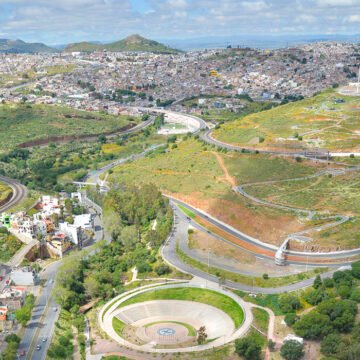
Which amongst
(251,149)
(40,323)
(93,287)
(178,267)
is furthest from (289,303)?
(251,149)

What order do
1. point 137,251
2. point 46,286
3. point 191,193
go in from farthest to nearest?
point 191,193 → point 137,251 → point 46,286

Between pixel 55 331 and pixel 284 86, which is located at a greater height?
pixel 284 86

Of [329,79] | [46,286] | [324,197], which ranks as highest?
[329,79]

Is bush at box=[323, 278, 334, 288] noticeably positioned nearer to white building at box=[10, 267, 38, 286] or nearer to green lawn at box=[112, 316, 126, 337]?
green lawn at box=[112, 316, 126, 337]

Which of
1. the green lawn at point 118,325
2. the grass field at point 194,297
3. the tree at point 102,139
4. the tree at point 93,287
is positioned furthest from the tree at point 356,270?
the tree at point 102,139

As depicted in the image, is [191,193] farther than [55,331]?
Yes

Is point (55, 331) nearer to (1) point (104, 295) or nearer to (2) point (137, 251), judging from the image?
(1) point (104, 295)

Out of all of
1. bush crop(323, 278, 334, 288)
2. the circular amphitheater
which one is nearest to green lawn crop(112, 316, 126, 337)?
the circular amphitheater

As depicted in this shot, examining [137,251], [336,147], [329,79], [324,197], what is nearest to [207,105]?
[329,79]
